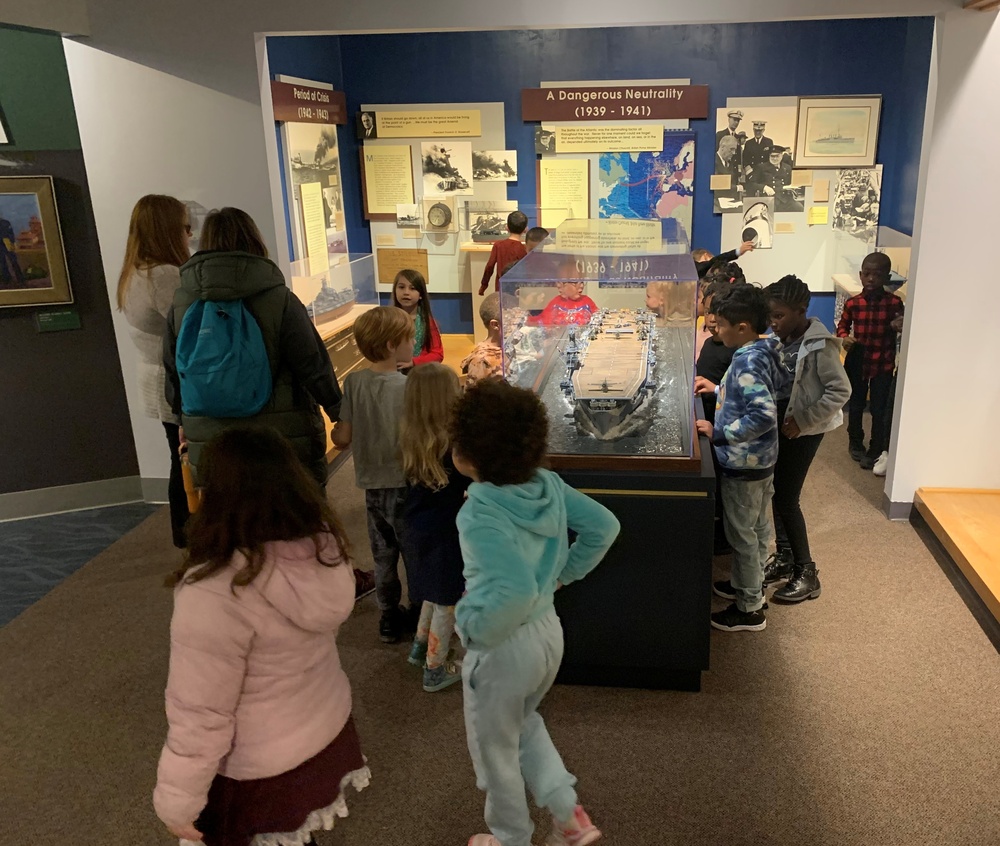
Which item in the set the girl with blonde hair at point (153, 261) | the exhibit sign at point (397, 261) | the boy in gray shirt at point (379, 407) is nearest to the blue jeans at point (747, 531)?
the boy in gray shirt at point (379, 407)

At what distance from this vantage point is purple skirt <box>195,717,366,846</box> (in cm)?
183

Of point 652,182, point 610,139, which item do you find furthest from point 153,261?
point 652,182

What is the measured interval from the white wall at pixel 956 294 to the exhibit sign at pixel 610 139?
3.75m

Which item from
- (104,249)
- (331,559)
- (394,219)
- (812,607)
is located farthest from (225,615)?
(394,219)

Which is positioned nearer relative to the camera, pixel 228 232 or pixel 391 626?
pixel 228 232

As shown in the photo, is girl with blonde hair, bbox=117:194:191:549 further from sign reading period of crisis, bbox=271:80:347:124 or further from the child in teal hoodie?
sign reading period of crisis, bbox=271:80:347:124

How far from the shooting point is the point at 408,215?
8.09m

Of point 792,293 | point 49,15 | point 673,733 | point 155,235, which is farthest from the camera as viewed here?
point 49,15

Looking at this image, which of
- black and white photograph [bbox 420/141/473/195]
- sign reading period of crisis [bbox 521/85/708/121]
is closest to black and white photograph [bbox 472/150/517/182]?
black and white photograph [bbox 420/141/473/195]

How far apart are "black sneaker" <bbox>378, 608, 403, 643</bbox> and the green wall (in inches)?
126

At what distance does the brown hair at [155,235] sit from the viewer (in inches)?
138

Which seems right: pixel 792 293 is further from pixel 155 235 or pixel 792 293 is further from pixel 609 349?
pixel 155 235

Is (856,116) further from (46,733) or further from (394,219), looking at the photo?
(46,733)

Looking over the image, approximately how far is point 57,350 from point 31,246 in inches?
23.8
